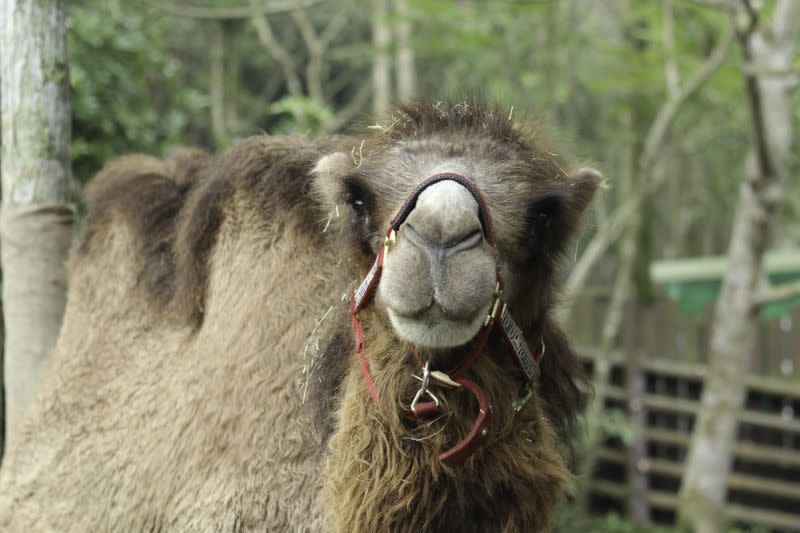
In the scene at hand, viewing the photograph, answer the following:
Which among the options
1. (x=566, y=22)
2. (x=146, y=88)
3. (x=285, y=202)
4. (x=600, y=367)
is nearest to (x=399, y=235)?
(x=285, y=202)

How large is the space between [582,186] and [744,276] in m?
5.76

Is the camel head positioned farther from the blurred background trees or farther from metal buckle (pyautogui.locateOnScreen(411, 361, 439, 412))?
the blurred background trees

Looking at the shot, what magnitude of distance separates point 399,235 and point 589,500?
8.82 m

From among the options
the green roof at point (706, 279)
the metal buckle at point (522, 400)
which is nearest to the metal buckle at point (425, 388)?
the metal buckle at point (522, 400)

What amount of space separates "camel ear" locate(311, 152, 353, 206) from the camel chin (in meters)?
0.59

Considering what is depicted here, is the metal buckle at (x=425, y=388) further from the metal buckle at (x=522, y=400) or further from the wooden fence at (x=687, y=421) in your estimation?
the wooden fence at (x=687, y=421)

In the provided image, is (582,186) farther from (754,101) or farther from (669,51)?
(669,51)

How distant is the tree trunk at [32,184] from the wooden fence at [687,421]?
736 cm

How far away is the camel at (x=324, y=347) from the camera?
2678mm

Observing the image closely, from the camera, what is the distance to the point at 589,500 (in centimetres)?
1063

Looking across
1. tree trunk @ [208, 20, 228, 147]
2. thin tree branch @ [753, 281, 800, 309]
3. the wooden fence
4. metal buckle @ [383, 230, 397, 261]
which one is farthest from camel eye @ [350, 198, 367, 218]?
tree trunk @ [208, 20, 228, 147]

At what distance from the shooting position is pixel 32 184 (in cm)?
399

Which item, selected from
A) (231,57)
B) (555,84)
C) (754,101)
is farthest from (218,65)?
(754,101)

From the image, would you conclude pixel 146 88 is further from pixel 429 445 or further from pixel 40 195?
pixel 429 445
